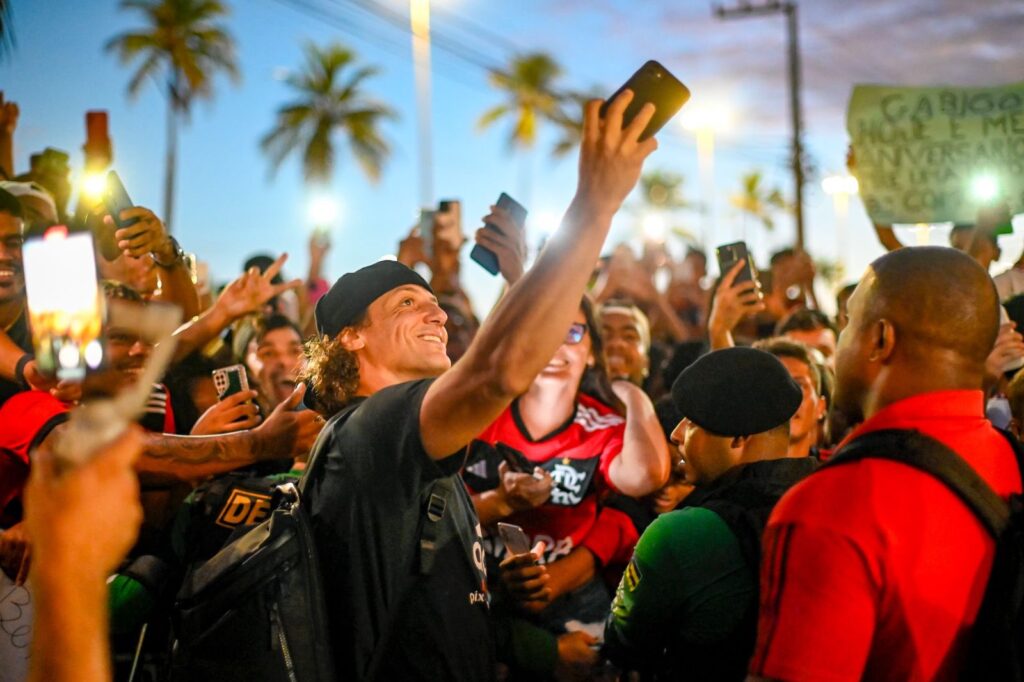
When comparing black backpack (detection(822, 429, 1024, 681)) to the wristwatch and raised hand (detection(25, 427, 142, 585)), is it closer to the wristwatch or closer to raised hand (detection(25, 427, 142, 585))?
raised hand (detection(25, 427, 142, 585))

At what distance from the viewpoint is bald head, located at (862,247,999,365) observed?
222 cm

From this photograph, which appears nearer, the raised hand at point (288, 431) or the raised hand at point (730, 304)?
the raised hand at point (288, 431)

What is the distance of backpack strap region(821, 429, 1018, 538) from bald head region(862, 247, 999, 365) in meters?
0.28

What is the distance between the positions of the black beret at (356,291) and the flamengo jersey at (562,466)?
1.14m

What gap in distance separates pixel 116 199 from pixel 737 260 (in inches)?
137

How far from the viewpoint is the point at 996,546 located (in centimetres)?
200

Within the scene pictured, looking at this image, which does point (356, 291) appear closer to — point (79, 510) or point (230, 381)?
point (230, 381)

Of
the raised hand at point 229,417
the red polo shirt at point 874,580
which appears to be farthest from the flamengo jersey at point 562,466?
the red polo shirt at point 874,580

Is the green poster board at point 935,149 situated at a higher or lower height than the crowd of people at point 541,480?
higher

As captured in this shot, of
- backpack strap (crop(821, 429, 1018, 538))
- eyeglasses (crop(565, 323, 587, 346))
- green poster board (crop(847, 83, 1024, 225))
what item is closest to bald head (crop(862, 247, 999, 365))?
backpack strap (crop(821, 429, 1018, 538))

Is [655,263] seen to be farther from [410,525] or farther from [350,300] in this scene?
[410,525]

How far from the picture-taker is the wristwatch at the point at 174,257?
486cm

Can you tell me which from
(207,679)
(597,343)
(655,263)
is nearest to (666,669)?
(207,679)

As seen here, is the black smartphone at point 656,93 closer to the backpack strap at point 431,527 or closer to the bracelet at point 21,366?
the backpack strap at point 431,527
